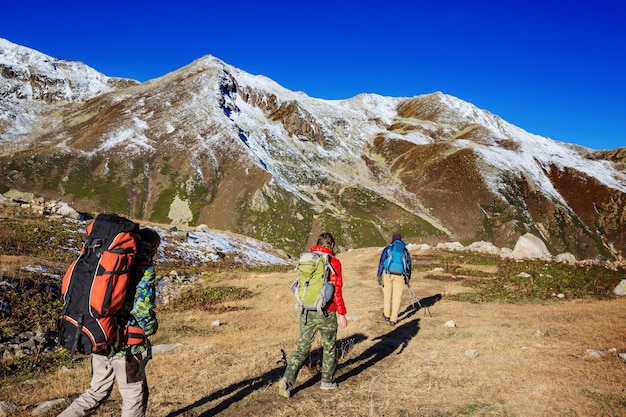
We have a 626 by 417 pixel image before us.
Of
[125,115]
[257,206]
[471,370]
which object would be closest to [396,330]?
[471,370]

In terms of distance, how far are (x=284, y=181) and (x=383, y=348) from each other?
14344 centimetres

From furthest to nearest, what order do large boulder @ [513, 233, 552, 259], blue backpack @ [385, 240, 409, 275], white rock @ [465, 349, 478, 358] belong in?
large boulder @ [513, 233, 552, 259] → blue backpack @ [385, 240, 409, 275] → white rock @ [465, 349, 478, 358]

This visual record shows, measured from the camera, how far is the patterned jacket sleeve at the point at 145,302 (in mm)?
5750

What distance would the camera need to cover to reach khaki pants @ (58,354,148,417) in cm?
580

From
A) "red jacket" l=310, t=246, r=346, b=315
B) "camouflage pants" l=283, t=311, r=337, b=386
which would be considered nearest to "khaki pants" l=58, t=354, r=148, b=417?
"camouflage pants" l=283, t=311, r=337, b=386

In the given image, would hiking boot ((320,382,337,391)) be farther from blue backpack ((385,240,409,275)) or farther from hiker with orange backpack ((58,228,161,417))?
blue backpack ((385,240,409,275))

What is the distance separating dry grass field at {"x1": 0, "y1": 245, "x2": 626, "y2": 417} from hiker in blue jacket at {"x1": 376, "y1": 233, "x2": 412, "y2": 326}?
38.6 inches

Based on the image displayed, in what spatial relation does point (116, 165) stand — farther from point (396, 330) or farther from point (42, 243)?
point (396, 330)

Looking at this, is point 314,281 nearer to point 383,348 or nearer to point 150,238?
point 150,238

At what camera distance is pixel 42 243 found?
24875mm

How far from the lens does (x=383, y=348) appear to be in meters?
12.1

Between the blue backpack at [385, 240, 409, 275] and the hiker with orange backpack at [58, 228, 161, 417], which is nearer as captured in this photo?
the hiker with orange backpack at [58, 228, 161, 417]

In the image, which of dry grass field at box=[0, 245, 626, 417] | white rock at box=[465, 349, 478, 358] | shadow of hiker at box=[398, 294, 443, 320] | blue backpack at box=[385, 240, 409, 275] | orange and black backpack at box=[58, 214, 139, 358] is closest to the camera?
orange and black backpack at box=[58, 214, 139, 358]

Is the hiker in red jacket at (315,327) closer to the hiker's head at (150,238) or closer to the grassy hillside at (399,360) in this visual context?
the grassy hillside at (399,360)
